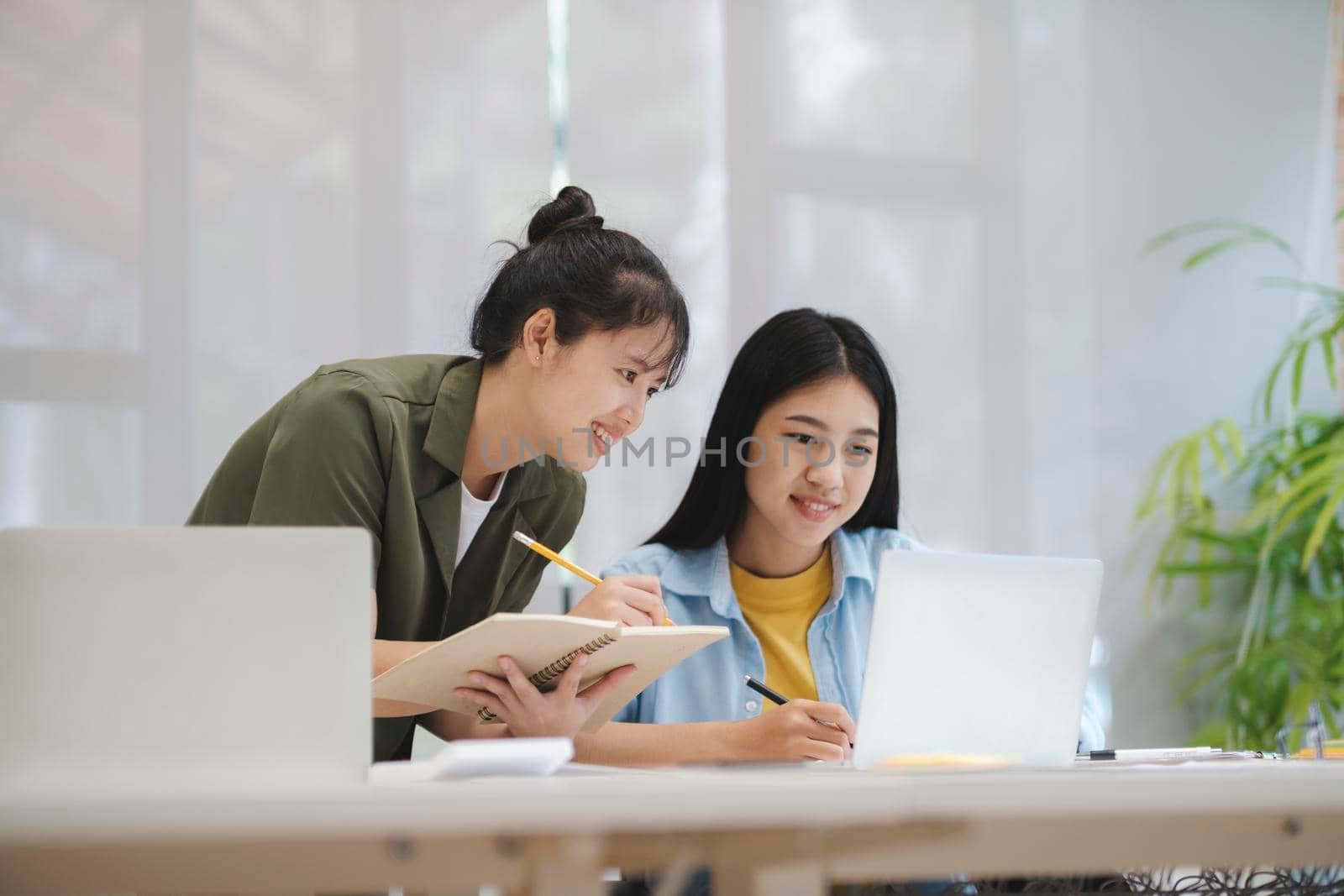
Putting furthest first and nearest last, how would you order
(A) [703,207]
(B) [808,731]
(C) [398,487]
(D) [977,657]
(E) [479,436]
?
(A) [703,207] → (E) [479,436] → (C) [398,487] → (B) [808,731] → (D) [977,657]

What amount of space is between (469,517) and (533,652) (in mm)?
608

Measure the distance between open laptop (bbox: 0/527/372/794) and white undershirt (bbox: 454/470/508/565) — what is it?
93 centimetres

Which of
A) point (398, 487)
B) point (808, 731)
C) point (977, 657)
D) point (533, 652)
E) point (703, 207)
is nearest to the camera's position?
point (977, 657)

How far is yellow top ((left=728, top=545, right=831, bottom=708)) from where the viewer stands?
202cm

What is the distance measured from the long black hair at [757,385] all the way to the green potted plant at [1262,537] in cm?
147

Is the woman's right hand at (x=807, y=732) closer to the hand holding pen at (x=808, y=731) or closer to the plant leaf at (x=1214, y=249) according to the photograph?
the hand holding pen at (x=808, y=731)

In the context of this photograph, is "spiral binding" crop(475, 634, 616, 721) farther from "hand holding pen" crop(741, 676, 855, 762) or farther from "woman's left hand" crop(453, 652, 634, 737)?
"hand holding pen" crop(741, 676, 855, 762)

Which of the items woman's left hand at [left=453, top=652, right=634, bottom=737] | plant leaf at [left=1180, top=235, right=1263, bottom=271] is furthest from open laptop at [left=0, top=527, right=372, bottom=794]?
plant leaf at [left=1180, top=235, right=1263, bottom=271]

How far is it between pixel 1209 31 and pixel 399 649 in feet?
10.4

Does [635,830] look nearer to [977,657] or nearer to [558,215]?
[977,657]

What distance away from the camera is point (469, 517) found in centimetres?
193

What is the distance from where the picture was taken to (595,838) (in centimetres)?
82

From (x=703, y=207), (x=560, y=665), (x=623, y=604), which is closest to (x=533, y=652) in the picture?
(x=560, y=665)

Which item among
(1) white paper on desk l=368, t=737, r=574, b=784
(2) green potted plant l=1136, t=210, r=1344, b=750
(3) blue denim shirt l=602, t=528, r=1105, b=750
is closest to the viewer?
(1) white paper on desk l=368, t=737, r=574, b=784
